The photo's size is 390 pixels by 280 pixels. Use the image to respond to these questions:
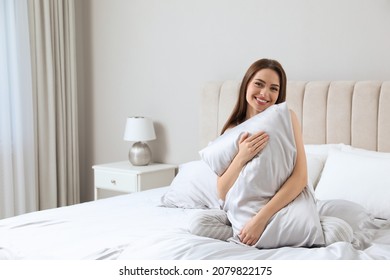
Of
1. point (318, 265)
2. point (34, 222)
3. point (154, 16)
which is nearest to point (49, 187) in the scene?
point (154, 16)

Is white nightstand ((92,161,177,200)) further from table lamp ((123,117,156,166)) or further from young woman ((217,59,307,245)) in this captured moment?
young woman ((217,59,307,245))

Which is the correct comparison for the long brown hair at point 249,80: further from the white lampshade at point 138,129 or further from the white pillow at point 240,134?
the white lampshade at point 138,129

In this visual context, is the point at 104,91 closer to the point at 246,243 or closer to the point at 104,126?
the point at 104,126

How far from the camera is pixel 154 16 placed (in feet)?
13.5

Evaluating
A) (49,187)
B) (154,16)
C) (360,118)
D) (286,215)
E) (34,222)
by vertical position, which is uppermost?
(154,16)

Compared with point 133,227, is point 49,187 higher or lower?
lower

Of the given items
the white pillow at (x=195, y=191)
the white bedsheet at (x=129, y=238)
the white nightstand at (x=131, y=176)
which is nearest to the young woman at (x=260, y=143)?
the white bedsheet at (x=129, y=238)

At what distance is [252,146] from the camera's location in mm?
1973

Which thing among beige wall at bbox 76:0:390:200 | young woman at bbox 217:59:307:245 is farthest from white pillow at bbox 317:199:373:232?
beige wall at bbox 76:0:390:200

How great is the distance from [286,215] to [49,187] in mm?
2700

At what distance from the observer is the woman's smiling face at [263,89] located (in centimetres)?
216

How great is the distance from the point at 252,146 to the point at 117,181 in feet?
6.93

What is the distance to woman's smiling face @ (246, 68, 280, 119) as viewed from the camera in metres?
2.16

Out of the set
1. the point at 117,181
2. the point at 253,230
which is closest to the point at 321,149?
the point at 253,230
